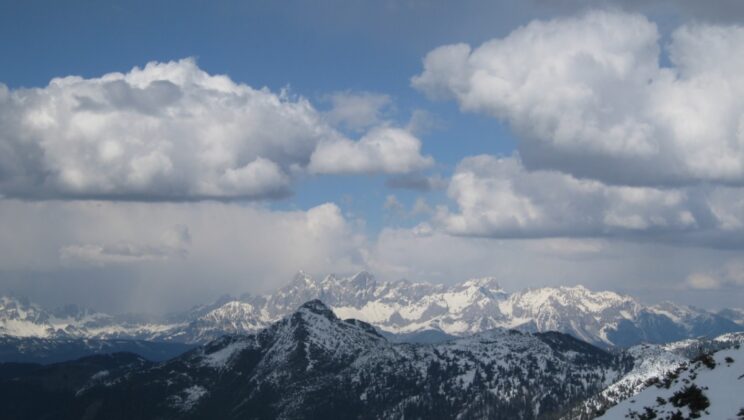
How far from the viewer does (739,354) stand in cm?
7388

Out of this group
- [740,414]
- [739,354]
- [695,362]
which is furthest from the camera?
[695,362]

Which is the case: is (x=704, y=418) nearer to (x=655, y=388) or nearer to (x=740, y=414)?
(x=740, y=414)

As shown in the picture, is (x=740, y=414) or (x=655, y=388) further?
(x=655, y=388)

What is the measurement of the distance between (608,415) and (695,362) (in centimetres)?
1130

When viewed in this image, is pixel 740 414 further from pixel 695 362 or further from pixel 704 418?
pixel 695 362

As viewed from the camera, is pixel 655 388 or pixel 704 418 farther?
pixel 655 388

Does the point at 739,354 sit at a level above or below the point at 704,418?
above

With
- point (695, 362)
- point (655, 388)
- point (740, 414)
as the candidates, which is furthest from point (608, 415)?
point (740, 414)

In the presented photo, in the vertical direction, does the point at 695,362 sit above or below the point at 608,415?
above

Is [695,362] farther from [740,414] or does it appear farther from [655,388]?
[740,414]

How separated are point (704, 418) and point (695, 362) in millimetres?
17440

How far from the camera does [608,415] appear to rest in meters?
76.9

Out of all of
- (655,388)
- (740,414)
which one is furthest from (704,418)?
(655,388)

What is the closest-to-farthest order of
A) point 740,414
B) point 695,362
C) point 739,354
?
1. point 740,414
2. point 739,354
3. point 695,362
